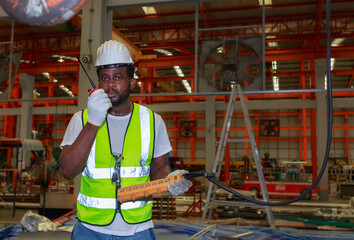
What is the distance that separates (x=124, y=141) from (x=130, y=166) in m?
0.15

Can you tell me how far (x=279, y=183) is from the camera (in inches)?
516

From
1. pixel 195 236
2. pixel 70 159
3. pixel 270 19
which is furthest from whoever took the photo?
pixel 270 19

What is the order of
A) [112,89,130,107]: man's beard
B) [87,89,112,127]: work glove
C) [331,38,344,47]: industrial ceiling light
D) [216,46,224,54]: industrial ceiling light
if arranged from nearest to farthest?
[87,89,112,127]: work glove → [112,89,130,107]: man's beard → [216,46,224,54]: industrial ceiling light → [331,38,344,47]: industrial ceiling light

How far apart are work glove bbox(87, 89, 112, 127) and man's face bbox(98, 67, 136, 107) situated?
25 cm

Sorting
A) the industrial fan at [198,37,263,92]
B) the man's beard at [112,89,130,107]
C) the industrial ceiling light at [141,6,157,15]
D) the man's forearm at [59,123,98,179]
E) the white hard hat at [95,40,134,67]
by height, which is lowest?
the man's forearm at [59,123,98,179]

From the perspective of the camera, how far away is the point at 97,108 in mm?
1604

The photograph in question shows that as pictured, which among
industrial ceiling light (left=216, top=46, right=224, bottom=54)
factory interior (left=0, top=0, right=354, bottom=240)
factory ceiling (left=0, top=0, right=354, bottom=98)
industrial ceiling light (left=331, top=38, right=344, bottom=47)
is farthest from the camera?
industrial ceiling light (left=331, top=38, right=344, bottom=47)

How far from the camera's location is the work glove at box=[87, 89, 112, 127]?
1.61 m

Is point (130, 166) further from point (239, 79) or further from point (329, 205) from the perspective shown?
point (329, 205)

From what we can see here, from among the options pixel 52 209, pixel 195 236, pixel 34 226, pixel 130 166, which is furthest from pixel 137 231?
pixel 52 209

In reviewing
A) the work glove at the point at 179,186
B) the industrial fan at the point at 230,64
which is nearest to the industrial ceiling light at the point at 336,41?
the industrial fan at the point at 230,64

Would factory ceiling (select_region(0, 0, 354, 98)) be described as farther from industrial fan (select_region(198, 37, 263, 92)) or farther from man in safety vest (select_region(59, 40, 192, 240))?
man in safety vest (select_region(59, 40, 192, 240))

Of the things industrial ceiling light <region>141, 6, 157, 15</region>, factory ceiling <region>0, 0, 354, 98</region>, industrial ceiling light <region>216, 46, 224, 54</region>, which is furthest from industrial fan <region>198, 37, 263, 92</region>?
industrial ceiling light <region>141, 6, 157, 15</region>

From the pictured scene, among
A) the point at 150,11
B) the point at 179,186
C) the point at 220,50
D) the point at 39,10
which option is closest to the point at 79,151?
the point at 179,186
